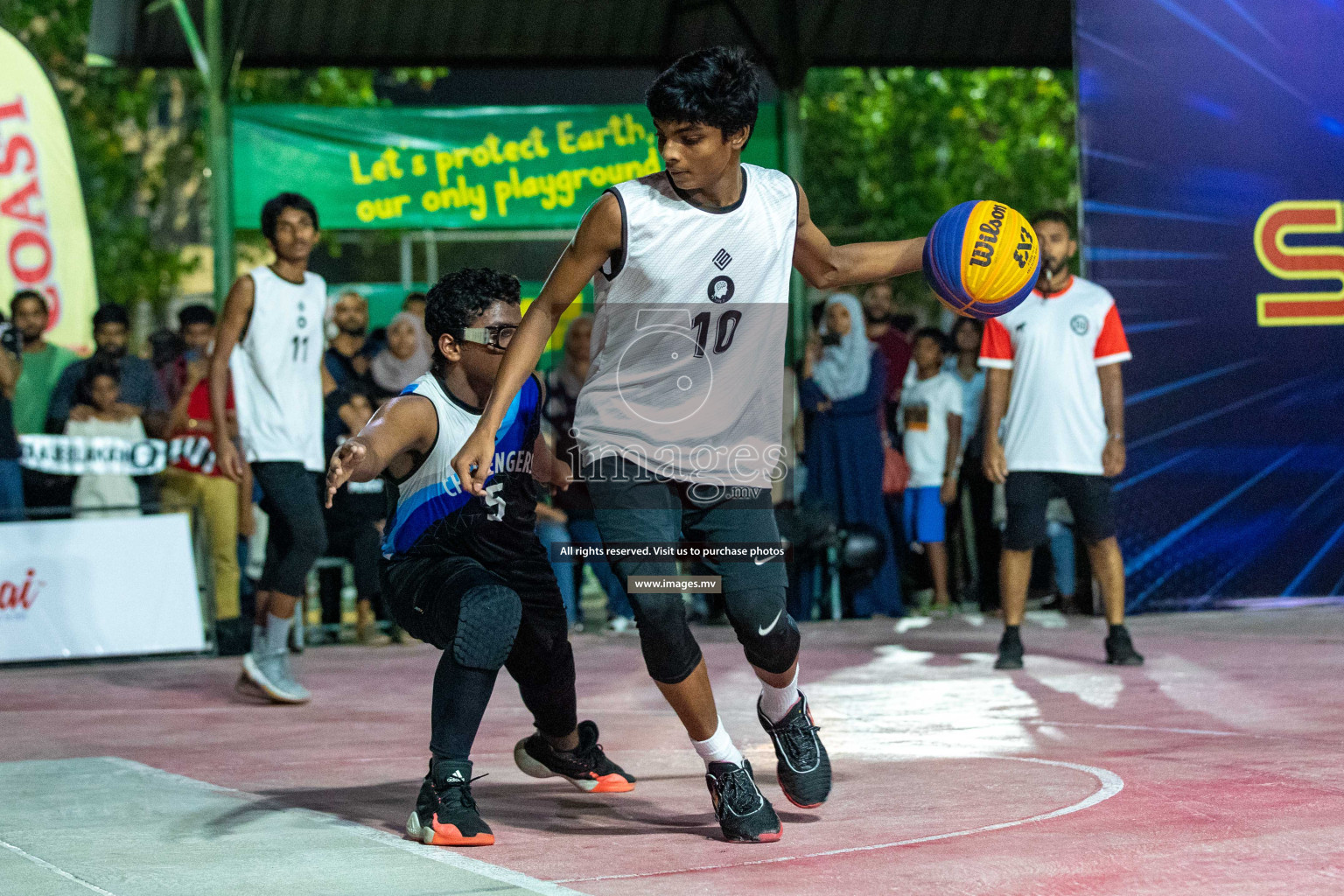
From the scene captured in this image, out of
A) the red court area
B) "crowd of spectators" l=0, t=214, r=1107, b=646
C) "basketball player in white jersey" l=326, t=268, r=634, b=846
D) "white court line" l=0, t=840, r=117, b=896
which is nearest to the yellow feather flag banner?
"crowd of spectators" l=0, t=214, r=1107, b=646

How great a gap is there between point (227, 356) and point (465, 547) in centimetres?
356

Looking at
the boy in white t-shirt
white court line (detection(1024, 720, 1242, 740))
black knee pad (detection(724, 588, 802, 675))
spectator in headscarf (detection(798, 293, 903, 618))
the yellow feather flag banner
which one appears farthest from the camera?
the yellow feather flag banner

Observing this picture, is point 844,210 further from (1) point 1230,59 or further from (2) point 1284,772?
(2) point 1284,772

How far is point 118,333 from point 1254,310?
25.3ft

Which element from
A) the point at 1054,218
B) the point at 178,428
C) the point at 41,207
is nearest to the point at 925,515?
the point at 1054,218

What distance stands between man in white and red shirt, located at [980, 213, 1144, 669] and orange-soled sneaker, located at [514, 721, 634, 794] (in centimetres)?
368

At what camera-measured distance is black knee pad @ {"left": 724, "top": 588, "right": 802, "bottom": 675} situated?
4660 millimetres

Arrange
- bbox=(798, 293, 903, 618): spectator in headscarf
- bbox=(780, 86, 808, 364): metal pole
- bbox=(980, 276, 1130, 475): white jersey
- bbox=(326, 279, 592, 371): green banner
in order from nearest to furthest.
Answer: bbox=(980, 276, 1130, 475): white jersey, bbox=(798, 293, 903, 618): spectator in headscarf, bbox=(326, 279, 592, 371): green banner, bbox=(780, 86, 808, 364): metal pole

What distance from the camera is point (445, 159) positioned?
13.7m

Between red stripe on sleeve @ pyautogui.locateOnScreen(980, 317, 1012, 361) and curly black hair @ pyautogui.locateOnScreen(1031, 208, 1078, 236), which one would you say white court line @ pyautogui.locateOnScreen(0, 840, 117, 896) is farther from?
curly black hair @ pyautogui.locateOnScreen(1031, 208, 1078, 236)

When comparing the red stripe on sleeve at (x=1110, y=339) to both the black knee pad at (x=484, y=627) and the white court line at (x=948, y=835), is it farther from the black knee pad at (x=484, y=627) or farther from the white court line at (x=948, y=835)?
the black knee pad at (x=484, y=627)

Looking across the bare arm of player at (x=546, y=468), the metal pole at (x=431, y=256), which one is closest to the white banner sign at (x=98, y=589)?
the bare arm of player at (x=546, y=468)

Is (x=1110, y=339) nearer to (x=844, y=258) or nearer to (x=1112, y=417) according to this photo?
(x=1112, y=417)

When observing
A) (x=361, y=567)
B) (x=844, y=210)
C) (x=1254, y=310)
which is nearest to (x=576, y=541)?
(x=361, y=567)
